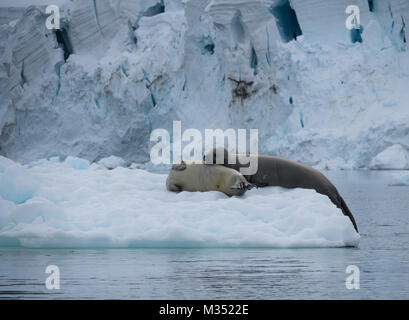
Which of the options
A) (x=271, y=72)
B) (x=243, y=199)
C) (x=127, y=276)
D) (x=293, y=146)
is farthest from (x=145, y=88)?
(x=127, y=276)

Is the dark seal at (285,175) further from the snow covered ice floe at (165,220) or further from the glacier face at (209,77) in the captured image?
the glacier face at (209,77)

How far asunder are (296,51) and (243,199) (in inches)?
A: 519

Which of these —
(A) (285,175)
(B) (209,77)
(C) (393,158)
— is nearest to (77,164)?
(A) (285,175)

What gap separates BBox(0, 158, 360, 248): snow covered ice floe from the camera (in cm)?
402

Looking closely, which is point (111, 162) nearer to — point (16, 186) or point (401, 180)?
point (401, 180)

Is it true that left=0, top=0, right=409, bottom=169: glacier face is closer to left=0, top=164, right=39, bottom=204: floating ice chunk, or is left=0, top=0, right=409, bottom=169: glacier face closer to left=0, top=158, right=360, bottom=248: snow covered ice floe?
left=0, top=158, right=360, bottom=248: snow covered ice floe

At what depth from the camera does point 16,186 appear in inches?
186

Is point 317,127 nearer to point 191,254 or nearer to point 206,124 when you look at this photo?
point 206,124

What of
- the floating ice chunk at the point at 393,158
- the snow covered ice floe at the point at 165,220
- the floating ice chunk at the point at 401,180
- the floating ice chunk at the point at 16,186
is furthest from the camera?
the floating ice chunk at the point at 393,158

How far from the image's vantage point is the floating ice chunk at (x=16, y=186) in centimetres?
473

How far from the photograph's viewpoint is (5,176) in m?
4.75

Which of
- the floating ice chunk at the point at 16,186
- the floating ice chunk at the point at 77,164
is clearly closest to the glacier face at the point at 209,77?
the floating ice chunk at the point at 77,164

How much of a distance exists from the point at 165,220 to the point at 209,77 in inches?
603

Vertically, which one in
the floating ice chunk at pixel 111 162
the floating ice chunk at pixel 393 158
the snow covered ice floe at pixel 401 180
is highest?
the floating ice chunk at pixel 111 162
